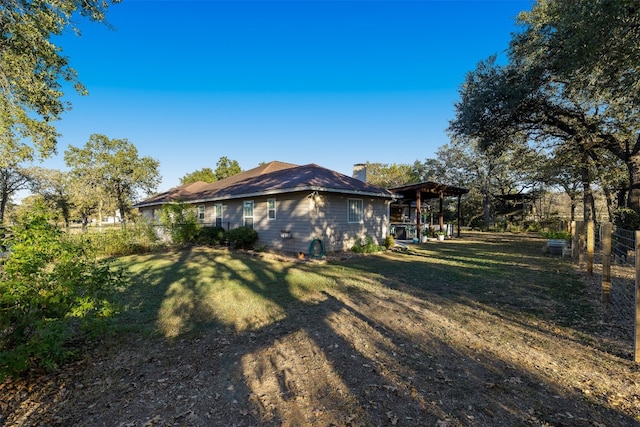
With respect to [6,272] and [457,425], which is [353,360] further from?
[6,272]

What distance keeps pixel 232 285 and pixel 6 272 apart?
4378 millimetres

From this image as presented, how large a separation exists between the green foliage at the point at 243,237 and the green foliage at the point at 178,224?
2269mm

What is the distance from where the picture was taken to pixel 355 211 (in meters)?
13.2

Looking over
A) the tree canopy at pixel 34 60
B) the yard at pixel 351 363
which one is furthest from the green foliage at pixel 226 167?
the yard at pixel 351 363

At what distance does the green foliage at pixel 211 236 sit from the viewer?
48.1 ft

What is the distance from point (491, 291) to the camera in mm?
6309

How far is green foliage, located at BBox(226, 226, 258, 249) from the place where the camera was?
43.4 feet

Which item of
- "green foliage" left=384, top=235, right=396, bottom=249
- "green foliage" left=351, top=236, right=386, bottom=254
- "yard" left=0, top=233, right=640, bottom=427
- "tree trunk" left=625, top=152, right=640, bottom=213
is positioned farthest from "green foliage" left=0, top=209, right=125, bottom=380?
"tree trunk" left=625, top=152, right=640, bottom=213

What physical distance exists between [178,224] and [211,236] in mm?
1666

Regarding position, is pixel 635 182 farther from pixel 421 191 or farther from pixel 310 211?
pixel 310 211

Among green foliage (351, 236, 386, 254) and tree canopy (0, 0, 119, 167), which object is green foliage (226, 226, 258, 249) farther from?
tree canopy (0, 0, 119, 167)

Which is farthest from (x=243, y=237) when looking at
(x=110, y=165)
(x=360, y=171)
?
(x=110, y=165)

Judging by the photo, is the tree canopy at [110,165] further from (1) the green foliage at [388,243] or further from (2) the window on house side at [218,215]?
(1) the green foliage at [388,243]

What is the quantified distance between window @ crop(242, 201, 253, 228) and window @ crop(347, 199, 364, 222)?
481cm
